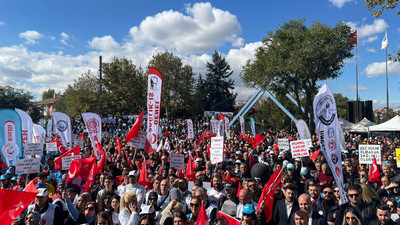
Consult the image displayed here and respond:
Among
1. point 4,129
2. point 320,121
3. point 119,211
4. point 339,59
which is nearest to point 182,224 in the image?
point 119,211

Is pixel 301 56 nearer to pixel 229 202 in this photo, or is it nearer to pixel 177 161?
pixel 177 161

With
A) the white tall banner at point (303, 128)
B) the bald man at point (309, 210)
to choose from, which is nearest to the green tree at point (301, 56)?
the white tall banner at point (303, 128)

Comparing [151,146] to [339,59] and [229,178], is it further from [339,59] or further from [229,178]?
[339,59]

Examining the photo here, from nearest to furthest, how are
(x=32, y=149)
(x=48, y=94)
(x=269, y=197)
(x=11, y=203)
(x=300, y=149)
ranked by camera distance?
1. (x=11, y=203)
2. (x=269, y=197)
3. (x=300, y=149)
4. (x=32, y=149)
5. (x=48, y=94)

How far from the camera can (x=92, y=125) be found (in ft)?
40.0

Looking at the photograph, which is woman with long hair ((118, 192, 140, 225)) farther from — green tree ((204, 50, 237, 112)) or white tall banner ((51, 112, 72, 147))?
green tree ((204, 50, 237, 112))

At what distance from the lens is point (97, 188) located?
7.16 meters

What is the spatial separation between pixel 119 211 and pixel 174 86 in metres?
48.7

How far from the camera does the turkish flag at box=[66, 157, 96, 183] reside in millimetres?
8000

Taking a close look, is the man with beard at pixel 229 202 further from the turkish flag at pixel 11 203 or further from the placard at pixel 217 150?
the placard at pixel 217 150

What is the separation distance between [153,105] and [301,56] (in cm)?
2427

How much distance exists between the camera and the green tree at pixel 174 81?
174ft

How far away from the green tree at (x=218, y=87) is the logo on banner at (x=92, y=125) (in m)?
44.1

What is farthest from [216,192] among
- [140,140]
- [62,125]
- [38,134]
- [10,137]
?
[38,134]
